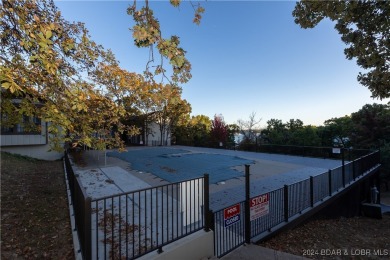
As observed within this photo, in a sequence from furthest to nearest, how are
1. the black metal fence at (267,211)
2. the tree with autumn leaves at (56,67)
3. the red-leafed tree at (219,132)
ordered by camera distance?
the red-leafed tree at (219,132) → the black metal fence at (267,211) → the tree with autumn leaves at (56,67)

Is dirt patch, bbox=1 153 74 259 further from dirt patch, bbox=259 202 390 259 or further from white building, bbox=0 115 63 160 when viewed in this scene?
white building, bbox=0 115 63 160

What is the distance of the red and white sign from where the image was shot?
4.61m

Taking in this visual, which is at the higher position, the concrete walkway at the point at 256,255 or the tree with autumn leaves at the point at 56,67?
the tree with autumn leaves at the point at 56,67

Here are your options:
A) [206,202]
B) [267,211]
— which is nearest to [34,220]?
[206,202]

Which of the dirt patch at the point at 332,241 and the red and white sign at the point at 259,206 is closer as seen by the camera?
the red and white sign at the point at 259,206

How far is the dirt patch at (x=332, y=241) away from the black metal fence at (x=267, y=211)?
0.37 m

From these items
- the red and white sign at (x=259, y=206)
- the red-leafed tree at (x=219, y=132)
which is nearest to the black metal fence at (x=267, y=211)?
the red and white sign at (x=259, y=206)

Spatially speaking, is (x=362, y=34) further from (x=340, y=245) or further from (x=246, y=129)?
(x=246, y=129)

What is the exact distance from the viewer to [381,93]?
4.82m

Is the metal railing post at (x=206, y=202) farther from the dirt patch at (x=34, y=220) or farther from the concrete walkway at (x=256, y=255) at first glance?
the dirt patch at (x=34, y=220)

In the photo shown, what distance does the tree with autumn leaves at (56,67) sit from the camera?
2.47 metres

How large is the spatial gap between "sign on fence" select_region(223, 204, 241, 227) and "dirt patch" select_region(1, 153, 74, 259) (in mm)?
2567

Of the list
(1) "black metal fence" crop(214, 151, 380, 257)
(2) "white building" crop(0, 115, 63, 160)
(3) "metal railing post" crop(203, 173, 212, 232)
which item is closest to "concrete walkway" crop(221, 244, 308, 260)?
(1) "black metal fence" crop(214, 151, 380, 257)

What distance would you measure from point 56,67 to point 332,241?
6.84 meters
